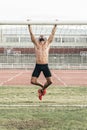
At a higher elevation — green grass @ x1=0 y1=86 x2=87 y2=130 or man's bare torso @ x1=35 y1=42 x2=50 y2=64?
man's bare torso @ x1=35 y1=42 x2=50 y2=64

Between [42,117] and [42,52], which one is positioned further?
[42,117]

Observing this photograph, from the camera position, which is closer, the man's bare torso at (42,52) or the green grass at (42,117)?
the green grass at (42,117)

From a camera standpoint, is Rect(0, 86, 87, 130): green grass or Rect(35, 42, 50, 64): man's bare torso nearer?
Rect(0, 86, 87, 130): green grass

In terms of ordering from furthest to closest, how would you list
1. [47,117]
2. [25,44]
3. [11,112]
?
[25,44] < [11,112] < [47,117]

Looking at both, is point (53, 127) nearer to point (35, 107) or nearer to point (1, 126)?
point (1, 126)

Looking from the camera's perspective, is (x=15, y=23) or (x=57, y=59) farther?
(x=57, y=59)

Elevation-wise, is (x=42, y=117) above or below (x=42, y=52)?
below

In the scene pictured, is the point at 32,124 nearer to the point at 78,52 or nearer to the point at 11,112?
the point at 11,112

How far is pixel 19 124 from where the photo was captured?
34.2ft

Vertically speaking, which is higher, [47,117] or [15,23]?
[15,23]

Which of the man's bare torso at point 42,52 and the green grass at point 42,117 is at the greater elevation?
the man's bare torso at point 42,52

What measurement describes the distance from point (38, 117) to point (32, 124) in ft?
3.11

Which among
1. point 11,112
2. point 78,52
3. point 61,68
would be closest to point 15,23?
point 11,112

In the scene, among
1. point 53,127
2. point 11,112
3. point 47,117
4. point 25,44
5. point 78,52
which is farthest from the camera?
point 78,52
